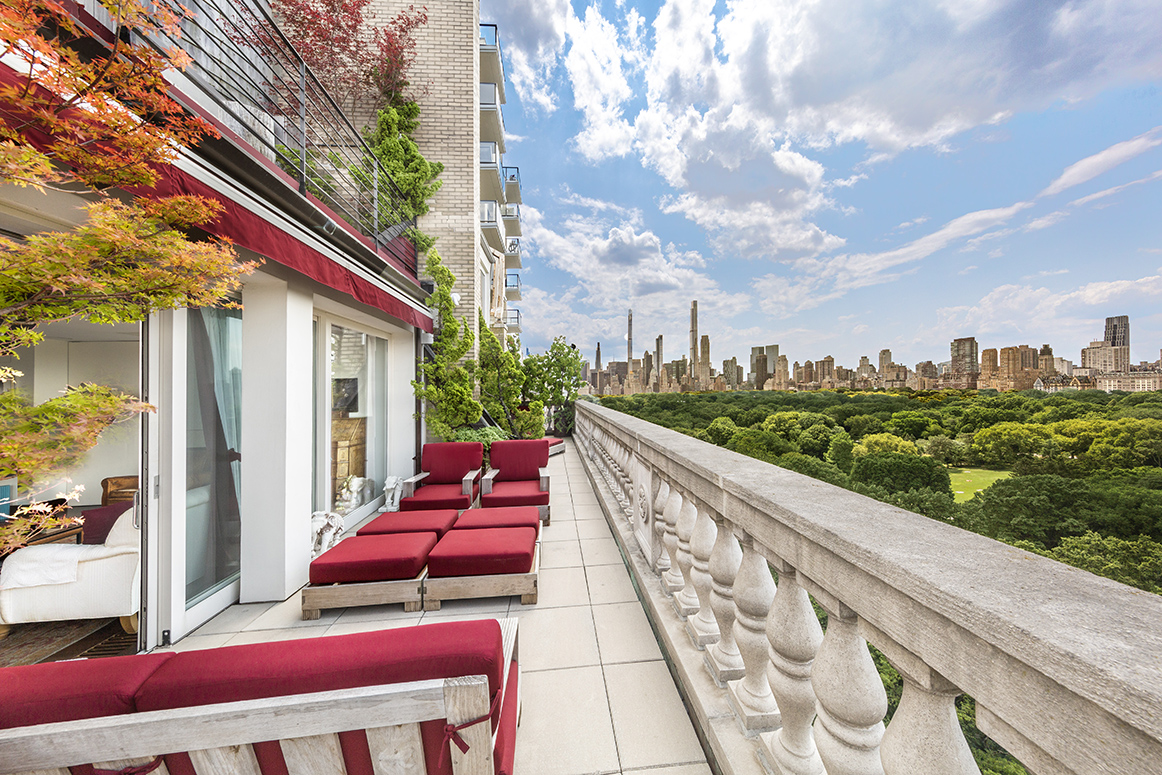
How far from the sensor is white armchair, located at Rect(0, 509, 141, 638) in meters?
2.37

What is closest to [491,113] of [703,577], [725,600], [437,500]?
[437,500]

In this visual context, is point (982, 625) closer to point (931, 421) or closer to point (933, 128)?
point (931, 421)

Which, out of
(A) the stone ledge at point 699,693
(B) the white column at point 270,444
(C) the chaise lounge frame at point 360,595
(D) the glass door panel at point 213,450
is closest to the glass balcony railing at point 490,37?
(B) the white column at point 270,444

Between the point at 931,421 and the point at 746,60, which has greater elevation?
the point at 746,60

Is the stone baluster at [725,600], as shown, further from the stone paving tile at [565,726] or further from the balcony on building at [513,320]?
the balcony on building at [513,320]

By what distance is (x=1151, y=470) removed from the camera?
6.98ft

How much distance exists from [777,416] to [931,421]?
1.70 metres

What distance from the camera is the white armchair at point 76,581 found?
Answer: 2367 millimetres

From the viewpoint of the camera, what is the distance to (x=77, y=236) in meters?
1.36

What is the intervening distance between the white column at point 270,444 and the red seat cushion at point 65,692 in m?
2.37

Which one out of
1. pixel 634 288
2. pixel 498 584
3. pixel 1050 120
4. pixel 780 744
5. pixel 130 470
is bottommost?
pixel 498 584

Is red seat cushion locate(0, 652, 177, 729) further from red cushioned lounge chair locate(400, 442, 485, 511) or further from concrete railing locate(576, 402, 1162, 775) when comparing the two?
red cushioned lounge chair locate(400, 442, 485, 511)

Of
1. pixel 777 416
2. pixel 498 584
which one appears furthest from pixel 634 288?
pixel 498 584

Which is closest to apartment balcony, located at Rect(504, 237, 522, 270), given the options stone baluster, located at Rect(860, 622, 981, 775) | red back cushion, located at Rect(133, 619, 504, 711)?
red back cushion, located at Rect(133, 619, 504, 711)
